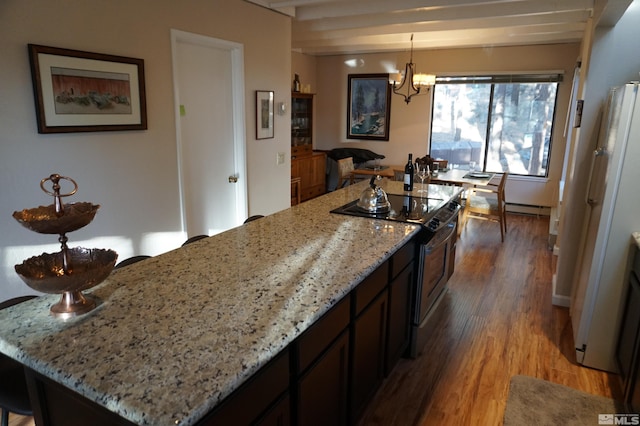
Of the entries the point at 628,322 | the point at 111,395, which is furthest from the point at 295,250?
the point at 628,322

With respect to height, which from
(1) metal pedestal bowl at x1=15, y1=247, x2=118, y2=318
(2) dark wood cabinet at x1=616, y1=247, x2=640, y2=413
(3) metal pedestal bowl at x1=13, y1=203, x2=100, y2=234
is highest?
(3) metal pedestal bowl at x1=13, y1=203, x2=100, y2=234

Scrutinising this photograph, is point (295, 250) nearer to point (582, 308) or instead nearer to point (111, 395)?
point (111, 395)

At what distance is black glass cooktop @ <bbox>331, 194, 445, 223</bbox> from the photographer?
266 centimetres

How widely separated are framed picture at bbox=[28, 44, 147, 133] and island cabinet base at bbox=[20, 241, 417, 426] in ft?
6.14

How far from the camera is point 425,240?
2592mm

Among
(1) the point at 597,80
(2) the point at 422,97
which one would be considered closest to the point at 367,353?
(1) the point at 597,80

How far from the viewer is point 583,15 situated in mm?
4203

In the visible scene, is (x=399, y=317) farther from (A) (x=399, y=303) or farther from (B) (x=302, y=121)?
(B) (x=302, y=121)

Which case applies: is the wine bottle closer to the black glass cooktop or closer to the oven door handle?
the black glass cooktop

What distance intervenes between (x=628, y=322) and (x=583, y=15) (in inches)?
130

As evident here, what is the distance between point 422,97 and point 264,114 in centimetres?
384

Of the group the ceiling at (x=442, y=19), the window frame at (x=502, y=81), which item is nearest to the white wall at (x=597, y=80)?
the ceiling at (x=442, y=19)

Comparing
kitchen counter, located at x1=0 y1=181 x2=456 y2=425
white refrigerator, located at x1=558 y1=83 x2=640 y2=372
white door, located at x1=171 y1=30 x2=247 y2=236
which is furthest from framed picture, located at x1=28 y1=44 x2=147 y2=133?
white refrigerator, located at x1=558 y1=83 x2=640 y2=372

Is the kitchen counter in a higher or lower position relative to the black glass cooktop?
lower
